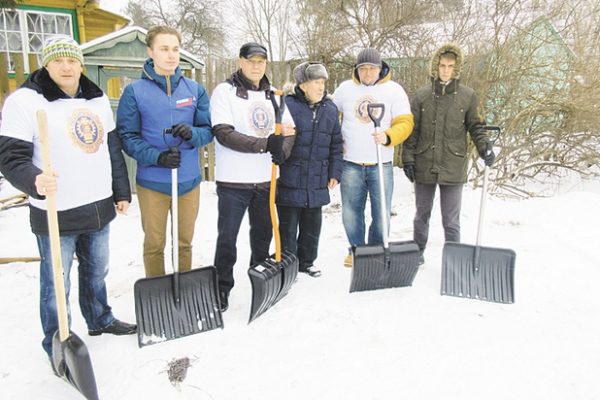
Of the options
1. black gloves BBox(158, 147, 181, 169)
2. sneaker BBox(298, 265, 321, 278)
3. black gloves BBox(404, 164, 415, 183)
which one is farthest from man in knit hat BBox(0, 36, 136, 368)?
black gloves BBox(404, 164, 415, 183)

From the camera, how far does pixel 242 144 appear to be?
2.91 m

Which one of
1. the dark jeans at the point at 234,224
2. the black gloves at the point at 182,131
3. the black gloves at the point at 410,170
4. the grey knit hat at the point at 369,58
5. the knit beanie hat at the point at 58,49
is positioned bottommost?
the dark jeans at the point at 234,224

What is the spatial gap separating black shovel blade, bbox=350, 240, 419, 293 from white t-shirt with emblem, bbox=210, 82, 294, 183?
3.34ft

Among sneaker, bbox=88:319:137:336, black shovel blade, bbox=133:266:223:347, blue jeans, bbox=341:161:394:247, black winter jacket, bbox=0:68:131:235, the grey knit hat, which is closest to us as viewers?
black winter jacket, bbox=0:68:131:235

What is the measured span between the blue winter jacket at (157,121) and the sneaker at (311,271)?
4.69ft

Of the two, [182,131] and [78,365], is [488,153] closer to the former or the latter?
[182,131]

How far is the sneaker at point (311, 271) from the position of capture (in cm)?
384

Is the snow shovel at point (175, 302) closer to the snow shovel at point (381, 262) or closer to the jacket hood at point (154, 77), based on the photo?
the jacket hood at point (154, 77)

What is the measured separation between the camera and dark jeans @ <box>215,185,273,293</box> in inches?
123

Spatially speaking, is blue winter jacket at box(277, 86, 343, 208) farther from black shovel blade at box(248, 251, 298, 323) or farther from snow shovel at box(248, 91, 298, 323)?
black shovel blade at box(248, 251, 298, 323)

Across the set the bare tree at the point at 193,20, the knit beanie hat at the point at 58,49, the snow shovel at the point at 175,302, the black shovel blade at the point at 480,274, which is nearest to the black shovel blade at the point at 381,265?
the black shovel blade at the point at 480,274

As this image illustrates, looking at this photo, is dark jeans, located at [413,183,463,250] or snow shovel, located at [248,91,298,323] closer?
snow shovel, located at [248,91,298,323]

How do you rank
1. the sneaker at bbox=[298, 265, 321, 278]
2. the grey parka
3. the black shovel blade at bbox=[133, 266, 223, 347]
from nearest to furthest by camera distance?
the black shovel blade at bbox=[133, 266, 223, 347]
the grey parka
the sneaker at bbox=[298, 265, 321, 278]

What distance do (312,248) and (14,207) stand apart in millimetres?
4680
